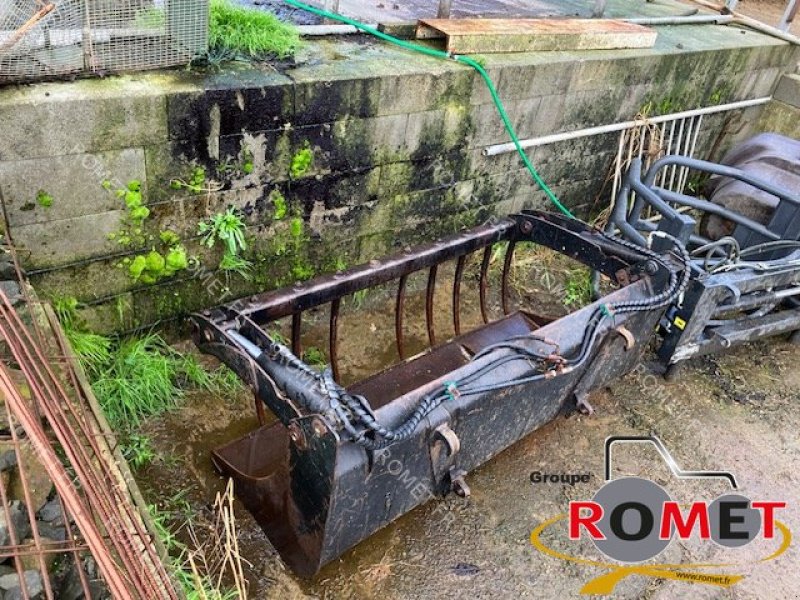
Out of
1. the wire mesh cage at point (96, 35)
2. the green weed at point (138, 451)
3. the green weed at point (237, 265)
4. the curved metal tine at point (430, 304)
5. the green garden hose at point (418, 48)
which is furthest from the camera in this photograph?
the green garden hose at point (418, 48)

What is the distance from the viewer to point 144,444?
151 inches

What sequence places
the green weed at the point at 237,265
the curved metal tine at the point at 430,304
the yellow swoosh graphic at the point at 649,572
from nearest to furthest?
the yellow swoosh graphic at the point at 649,572 → the green weed at the point at 237,265 → the curved metal tine at the point at 430,304

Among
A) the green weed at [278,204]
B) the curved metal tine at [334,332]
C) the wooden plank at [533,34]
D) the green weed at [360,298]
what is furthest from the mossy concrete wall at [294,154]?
the curved metal tine at [334,332]

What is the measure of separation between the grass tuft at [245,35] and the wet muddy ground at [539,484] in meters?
2.08

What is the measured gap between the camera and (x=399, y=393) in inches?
164

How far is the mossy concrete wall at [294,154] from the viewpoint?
3480 mm

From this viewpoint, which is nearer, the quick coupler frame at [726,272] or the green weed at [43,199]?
the green weed at [43,199]

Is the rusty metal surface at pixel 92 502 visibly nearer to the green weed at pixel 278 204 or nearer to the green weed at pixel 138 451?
the green weed at pixel 138 451

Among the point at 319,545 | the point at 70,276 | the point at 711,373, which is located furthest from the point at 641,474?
the point at 70,276

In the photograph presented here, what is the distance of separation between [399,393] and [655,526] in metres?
1.78

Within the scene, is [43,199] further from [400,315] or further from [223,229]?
[400,315]

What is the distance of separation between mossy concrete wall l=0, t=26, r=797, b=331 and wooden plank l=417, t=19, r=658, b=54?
0.12 m

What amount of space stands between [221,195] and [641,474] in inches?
130

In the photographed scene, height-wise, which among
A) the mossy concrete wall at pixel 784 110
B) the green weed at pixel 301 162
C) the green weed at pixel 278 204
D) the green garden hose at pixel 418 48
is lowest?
the green weed at pixel 278 204
